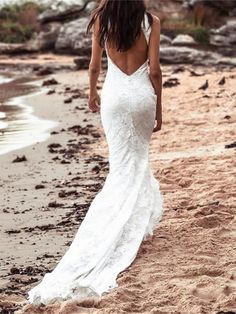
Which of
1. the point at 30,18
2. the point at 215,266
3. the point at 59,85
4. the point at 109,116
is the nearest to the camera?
the point at 215,266

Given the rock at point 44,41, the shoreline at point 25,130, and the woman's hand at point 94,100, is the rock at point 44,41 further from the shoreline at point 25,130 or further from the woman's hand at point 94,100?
the woman's hand at point 94,100

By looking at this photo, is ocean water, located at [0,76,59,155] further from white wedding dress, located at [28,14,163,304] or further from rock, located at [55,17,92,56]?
rock, located at [55,17,92,56]

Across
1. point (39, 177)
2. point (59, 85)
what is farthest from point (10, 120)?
point (59, 85)

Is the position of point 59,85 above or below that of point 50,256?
below

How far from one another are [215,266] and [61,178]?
380 cm

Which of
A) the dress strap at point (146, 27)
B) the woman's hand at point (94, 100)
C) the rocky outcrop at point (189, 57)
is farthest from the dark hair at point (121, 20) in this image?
the rocky outcrop at point (189, 57)

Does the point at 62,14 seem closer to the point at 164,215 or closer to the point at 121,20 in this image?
the point at 164,215

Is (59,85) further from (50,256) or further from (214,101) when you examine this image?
(50,256)

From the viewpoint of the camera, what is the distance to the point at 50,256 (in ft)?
20.3

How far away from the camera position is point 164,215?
23.3 feet

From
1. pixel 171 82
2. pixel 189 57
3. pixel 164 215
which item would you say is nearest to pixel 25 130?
pixel 171 82

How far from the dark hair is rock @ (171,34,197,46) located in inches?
997

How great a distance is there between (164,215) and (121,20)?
187cm

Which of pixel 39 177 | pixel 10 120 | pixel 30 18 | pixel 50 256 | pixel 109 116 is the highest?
pixel 109 116
